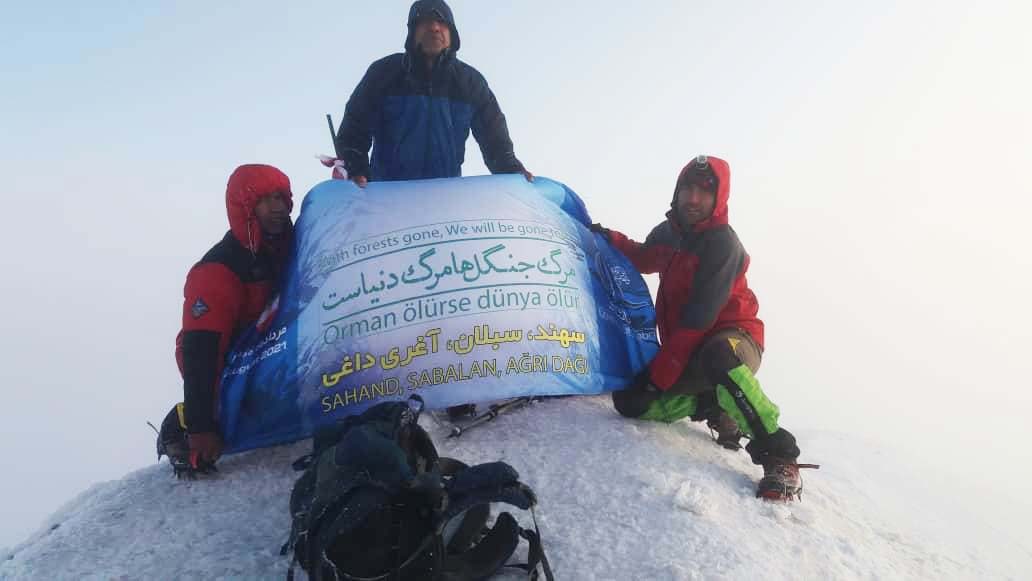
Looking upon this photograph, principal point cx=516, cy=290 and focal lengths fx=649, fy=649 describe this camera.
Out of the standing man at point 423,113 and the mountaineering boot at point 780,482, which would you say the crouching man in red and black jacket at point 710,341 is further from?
the standing man at point 423,113

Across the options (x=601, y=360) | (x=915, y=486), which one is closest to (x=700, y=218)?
(x=601, y=360)

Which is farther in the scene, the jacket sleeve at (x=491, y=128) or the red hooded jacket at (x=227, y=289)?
the jacket sleeve at (x=491, y=128)

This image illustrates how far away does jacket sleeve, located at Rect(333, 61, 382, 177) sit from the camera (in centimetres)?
372

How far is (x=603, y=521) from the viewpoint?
7.06 feet

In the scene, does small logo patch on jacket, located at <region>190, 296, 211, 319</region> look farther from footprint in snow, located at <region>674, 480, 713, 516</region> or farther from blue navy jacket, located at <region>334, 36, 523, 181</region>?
footprint in snow, located at <region>674, 480, 713, 516</region>

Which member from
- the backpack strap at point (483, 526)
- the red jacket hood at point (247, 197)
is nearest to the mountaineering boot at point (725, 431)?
the backpack strap at point (483, 526)

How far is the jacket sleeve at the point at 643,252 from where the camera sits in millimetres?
3368

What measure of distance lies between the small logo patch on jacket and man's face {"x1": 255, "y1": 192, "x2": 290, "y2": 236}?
47 cm

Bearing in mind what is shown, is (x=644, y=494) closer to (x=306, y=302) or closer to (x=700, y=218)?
(x=700, y=218)

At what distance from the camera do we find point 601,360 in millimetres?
2986

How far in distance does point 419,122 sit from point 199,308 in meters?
1.78

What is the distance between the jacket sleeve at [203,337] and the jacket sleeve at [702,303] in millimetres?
1861

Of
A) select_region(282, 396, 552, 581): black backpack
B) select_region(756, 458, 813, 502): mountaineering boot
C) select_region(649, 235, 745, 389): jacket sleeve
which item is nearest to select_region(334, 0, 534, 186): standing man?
select_region(649, 235, 745, 389): jacket sleeve

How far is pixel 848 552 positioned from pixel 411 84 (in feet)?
10.2
